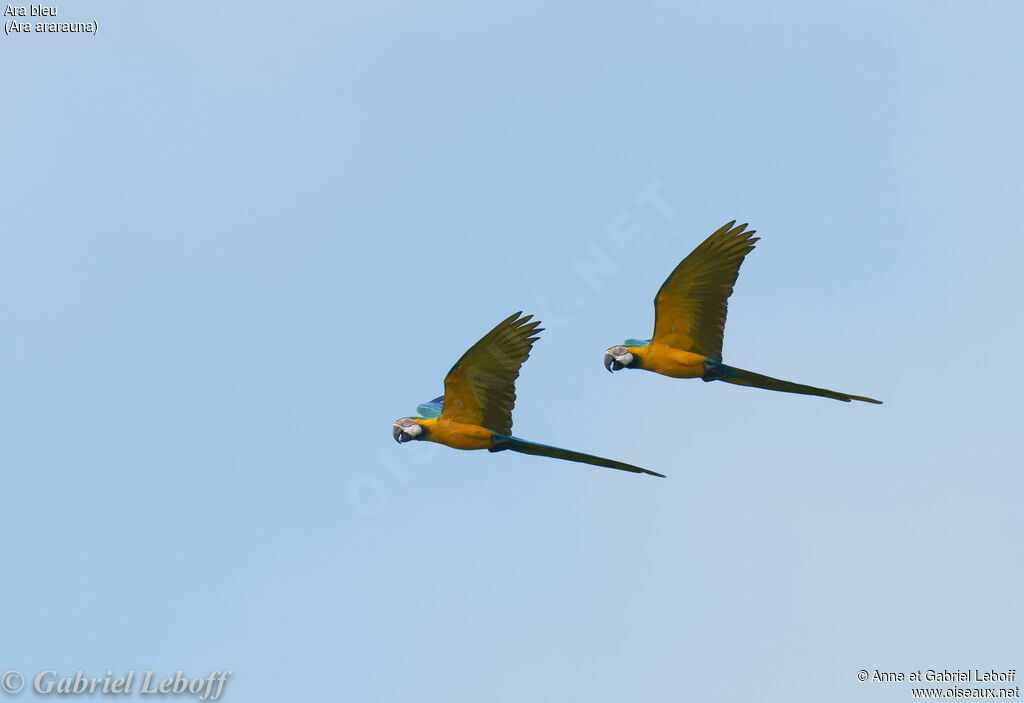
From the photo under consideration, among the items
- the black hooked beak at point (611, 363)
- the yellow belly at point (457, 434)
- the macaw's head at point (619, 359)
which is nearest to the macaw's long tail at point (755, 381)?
the macaw's head at point (619, 359)

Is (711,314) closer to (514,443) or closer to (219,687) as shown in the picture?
(514,443)

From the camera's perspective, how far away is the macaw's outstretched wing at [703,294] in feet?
A: 66.7

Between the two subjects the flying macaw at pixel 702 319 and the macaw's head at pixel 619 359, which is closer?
the flying macaw at pixel 702 319

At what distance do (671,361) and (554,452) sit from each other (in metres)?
2.52

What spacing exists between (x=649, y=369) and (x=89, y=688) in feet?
35.2

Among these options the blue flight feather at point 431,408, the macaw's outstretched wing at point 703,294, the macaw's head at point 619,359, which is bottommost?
the blue flight feather at point 431,408

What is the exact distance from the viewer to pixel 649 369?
21.2m

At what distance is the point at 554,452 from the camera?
20219mm

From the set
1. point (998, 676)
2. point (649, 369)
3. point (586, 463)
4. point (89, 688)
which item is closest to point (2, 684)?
point (89, 688)

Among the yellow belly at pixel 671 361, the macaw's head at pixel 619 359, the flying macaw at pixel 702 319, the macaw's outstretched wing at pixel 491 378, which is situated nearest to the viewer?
the macaw's outstretched wing at pixel 491 378

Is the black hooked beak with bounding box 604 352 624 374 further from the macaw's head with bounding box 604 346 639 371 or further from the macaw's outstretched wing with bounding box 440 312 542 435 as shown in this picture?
the macaw's outstretched wing with bounding box 440 312 542 435

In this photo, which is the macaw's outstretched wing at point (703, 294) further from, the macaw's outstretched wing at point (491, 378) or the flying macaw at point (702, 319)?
the macaw's outstretched wing at point (491, 378)

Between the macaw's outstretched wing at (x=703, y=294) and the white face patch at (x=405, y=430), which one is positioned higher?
the macaw's outstretched wing at (x=703, y=294)

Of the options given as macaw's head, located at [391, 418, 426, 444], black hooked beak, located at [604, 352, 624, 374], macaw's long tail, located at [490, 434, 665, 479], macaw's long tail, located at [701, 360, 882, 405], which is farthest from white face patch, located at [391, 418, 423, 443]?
macaw's long tail, located at [701, 360, 882, 405]
